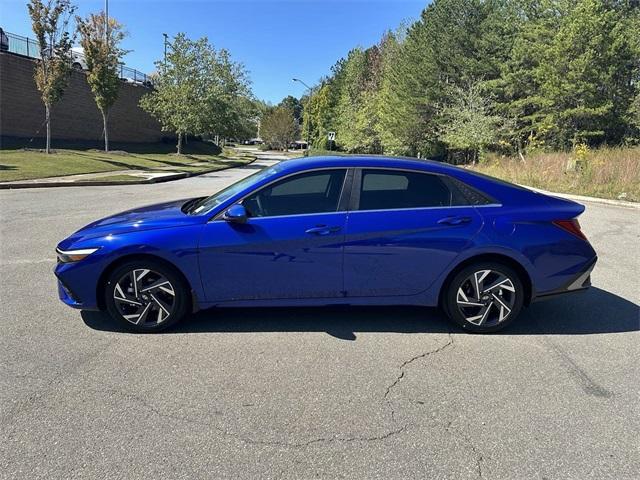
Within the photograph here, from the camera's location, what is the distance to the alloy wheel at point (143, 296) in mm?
3975

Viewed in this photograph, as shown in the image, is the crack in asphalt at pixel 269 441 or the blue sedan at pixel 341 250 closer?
the crack in asphalt at pixel 269 441

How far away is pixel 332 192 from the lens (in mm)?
4141

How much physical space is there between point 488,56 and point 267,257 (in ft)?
121

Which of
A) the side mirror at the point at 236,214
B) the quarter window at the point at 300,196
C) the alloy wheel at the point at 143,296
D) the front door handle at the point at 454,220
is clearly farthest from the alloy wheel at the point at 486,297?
the alloy wheel at the point at 143,296

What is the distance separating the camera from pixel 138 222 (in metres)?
4.14

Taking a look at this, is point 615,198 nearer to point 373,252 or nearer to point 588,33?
point 588,33

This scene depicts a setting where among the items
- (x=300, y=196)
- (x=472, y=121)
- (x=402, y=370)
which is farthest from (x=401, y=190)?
(x=472, y=121)

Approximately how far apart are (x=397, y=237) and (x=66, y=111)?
3574 centimetres

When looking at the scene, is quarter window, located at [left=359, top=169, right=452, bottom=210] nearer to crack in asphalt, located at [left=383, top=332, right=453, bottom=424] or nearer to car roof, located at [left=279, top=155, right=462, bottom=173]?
car roof, located at [left=279, top=155, right=462, bottom=173]

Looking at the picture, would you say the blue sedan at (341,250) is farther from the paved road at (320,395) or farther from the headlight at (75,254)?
the paved road at (320,395)

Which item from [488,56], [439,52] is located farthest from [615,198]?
[439,52]

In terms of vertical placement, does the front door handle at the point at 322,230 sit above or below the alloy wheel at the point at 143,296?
above

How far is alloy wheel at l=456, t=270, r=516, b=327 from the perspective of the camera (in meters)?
4.11

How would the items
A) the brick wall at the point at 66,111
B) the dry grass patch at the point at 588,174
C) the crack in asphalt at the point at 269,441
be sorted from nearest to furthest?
the crack in asphalt at the point at 269,441
the dry grass patch at the point at 588,174
the brick wall at the point at 66,111
